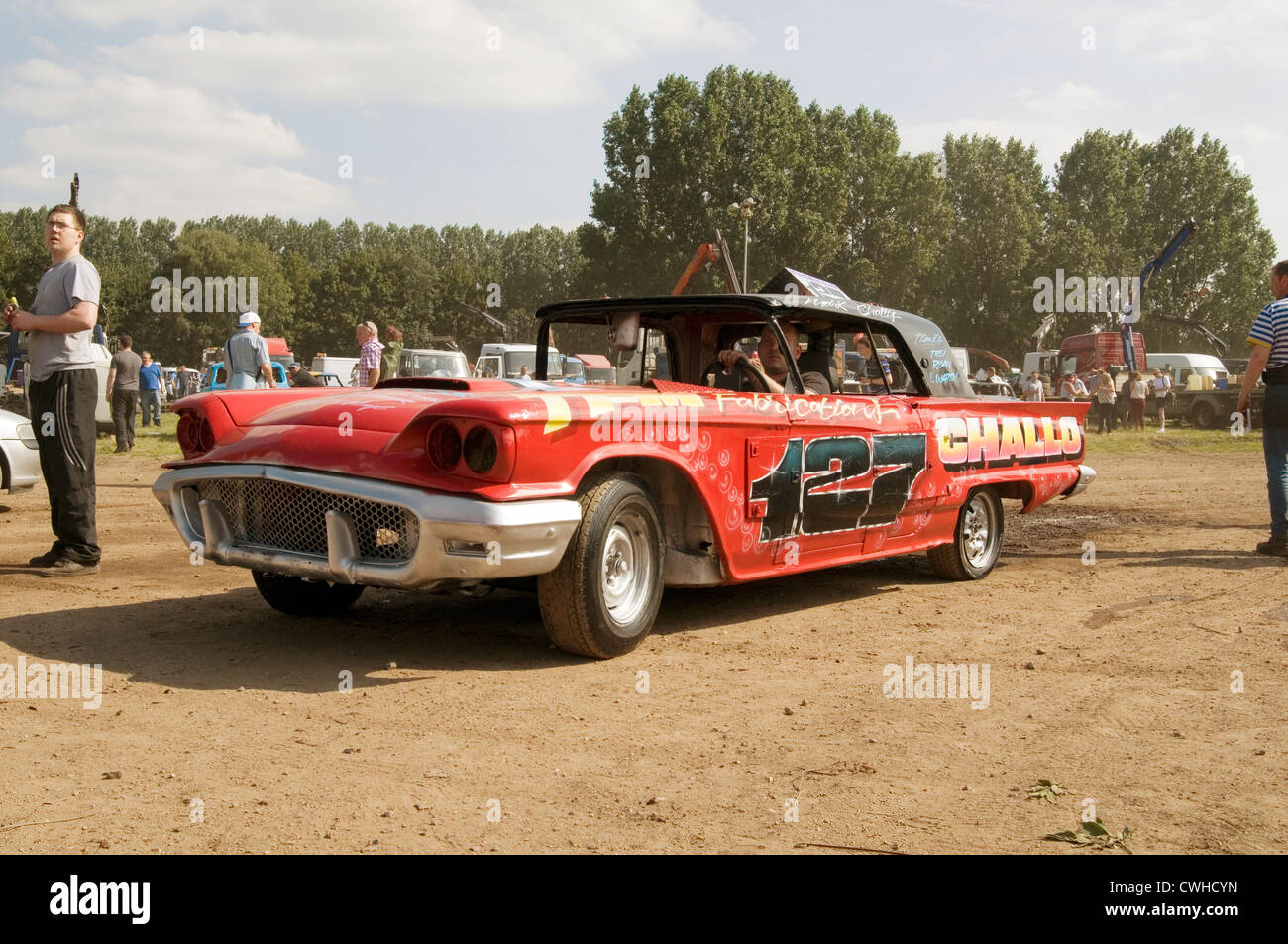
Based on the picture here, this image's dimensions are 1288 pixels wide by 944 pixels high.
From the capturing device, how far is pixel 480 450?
439 cm

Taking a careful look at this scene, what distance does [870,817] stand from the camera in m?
3.13

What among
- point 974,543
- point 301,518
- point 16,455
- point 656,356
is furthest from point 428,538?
point 16,455

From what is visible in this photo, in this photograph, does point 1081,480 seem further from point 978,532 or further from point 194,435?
point 194,435

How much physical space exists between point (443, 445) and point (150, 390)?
2126 centimetres

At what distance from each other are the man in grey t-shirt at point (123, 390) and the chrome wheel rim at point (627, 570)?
14965 mm

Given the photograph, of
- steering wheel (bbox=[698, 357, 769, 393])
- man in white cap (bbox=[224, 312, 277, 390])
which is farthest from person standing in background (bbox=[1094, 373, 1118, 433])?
steering wheel (bbox=[698, 357, 769, 393])

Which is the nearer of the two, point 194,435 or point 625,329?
point 194,435

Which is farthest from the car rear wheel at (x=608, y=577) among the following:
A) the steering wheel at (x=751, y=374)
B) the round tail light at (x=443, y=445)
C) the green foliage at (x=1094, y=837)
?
the green foliage at (x=1094, y=837)

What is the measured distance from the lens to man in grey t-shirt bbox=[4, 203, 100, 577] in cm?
647

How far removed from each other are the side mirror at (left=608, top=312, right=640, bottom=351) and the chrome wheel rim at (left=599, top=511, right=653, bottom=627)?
6.07ft

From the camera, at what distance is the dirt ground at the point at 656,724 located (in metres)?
3.02

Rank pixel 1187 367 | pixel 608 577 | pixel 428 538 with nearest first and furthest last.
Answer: pixel 428 538
pixel 608 577
pixel 1187 367

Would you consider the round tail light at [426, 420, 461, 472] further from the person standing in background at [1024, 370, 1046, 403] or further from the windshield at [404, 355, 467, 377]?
the person standing in background at [1024, 370, 1046, 403]

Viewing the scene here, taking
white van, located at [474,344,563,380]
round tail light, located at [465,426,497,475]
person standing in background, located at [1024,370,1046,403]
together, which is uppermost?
white van, located at [474,344,563,380]
